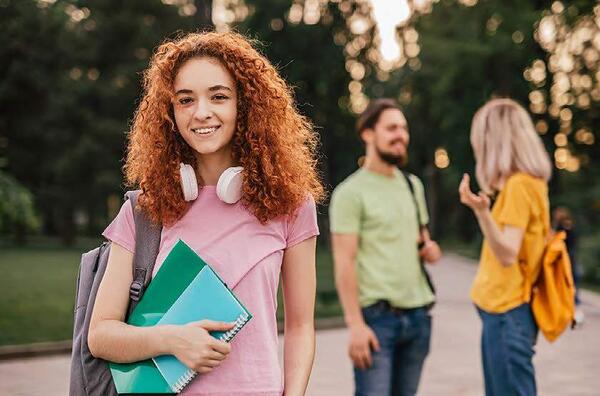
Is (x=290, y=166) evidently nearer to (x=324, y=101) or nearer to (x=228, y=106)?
(x=228, y=106)

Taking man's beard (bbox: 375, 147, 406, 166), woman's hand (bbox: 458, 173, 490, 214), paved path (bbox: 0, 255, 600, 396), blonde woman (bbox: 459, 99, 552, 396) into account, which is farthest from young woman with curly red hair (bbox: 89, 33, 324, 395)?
paved path (bbox: 0, 255, 600, 396)

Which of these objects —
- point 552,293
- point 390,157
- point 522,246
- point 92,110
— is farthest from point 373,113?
point 92,110

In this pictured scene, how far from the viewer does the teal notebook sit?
1.86 m

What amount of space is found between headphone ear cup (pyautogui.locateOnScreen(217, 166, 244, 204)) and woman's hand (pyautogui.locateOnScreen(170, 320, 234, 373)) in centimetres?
34

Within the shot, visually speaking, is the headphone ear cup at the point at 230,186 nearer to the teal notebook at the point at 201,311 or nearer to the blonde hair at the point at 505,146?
the teal notebook at the point at 201,311

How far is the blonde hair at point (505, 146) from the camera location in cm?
387

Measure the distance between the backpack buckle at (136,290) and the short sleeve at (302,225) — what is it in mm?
402

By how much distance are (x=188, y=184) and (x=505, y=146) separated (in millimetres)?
2274

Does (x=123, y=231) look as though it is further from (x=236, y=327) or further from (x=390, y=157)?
(x=390, y=157)

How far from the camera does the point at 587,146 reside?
29.4 metres

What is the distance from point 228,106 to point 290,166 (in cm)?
25

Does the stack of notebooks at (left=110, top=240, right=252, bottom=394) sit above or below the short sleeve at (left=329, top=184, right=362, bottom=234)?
above

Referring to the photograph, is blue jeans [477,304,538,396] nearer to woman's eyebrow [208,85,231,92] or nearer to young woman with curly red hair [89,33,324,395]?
young woman with curly red hair [89,33,324,395]

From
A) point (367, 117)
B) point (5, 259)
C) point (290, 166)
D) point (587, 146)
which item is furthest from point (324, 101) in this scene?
point (290, 166)
